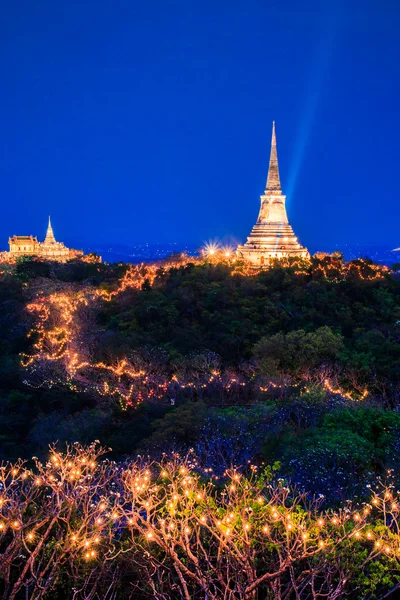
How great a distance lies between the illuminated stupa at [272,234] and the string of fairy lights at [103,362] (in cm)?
349

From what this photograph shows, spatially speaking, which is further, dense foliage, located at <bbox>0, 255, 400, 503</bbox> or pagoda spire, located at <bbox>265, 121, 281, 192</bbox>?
pagoda spire, located at <bbox>265, 121, 281, 192</bbox>

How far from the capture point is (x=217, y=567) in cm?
823

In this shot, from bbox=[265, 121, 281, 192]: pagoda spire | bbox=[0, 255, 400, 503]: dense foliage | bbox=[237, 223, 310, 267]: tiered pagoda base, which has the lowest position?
bbox=[0, 255, 400, 503]: dense foliage

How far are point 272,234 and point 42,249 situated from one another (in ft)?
85.1

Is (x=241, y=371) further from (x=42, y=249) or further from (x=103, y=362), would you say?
(x=42, y=249)

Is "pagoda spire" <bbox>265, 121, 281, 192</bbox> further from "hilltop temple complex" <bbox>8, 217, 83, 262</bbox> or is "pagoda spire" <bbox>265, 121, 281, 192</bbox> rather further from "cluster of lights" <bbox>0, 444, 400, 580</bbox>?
"cluster of lights" <bbox>0, 444, 400, 580</bbox>

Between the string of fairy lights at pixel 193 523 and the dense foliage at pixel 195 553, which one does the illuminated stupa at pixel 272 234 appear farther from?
the dense foliage at pixel 195 553

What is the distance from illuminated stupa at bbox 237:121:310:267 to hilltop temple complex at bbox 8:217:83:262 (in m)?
21.0

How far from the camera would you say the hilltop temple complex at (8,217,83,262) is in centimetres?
5469

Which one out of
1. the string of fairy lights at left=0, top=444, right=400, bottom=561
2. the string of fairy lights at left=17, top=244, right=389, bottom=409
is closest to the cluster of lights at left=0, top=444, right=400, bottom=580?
the string of fairy lights at left=0, top=444, right=400, bottom=561

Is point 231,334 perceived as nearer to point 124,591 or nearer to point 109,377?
point 109,377

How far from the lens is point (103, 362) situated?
70.7 feet

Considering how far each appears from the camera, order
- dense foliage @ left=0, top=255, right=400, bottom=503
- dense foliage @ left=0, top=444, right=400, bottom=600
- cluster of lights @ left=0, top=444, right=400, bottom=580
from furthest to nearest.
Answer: dense foliage @ left=0, top=255, right=400, bottom=503, cluster of lights @ left=0, top=444, right=400, bottom=580, dense foliage @ left=0, top=444, right=400, bottom=600

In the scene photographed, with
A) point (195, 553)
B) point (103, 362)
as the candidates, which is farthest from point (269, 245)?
point (195, 553)
